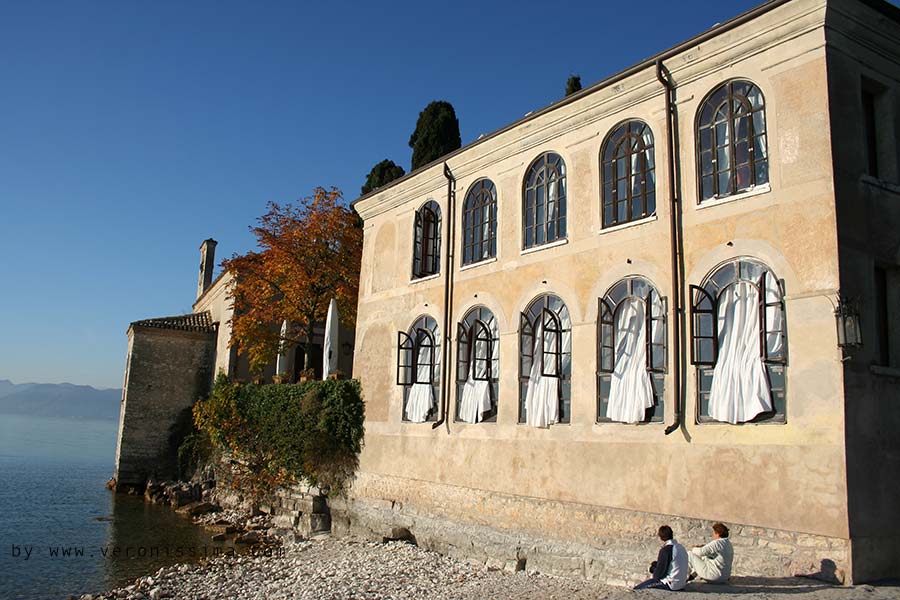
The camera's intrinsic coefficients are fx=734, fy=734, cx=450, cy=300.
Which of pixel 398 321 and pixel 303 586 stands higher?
pixel 398 321

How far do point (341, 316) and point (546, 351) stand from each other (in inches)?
540

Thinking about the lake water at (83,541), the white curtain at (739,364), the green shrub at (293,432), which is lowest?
the lake water at (83,541)

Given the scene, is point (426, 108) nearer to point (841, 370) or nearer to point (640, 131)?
point (640, 131)

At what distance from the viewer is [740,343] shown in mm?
11148

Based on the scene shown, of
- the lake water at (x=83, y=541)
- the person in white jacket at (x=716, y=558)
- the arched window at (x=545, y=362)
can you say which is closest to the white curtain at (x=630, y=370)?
the arched window at (x=545, y=362)

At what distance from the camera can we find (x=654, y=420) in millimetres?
12391

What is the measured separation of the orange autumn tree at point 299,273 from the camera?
27.5 meters

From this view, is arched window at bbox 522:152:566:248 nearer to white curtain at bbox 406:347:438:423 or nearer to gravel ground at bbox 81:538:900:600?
white curtain at bbox 406:347:438:423

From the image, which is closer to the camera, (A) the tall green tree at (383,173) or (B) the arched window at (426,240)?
(B) the arched window at (426,240)

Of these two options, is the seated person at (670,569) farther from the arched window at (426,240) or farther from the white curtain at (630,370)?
the arched window at (426,240)

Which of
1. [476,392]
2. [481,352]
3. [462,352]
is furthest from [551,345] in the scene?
[462,352]

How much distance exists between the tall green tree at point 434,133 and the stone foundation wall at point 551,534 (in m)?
14.0

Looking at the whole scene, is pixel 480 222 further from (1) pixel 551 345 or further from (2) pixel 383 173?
(2) pixel 383 173

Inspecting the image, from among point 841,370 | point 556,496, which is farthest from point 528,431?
point 841,370
